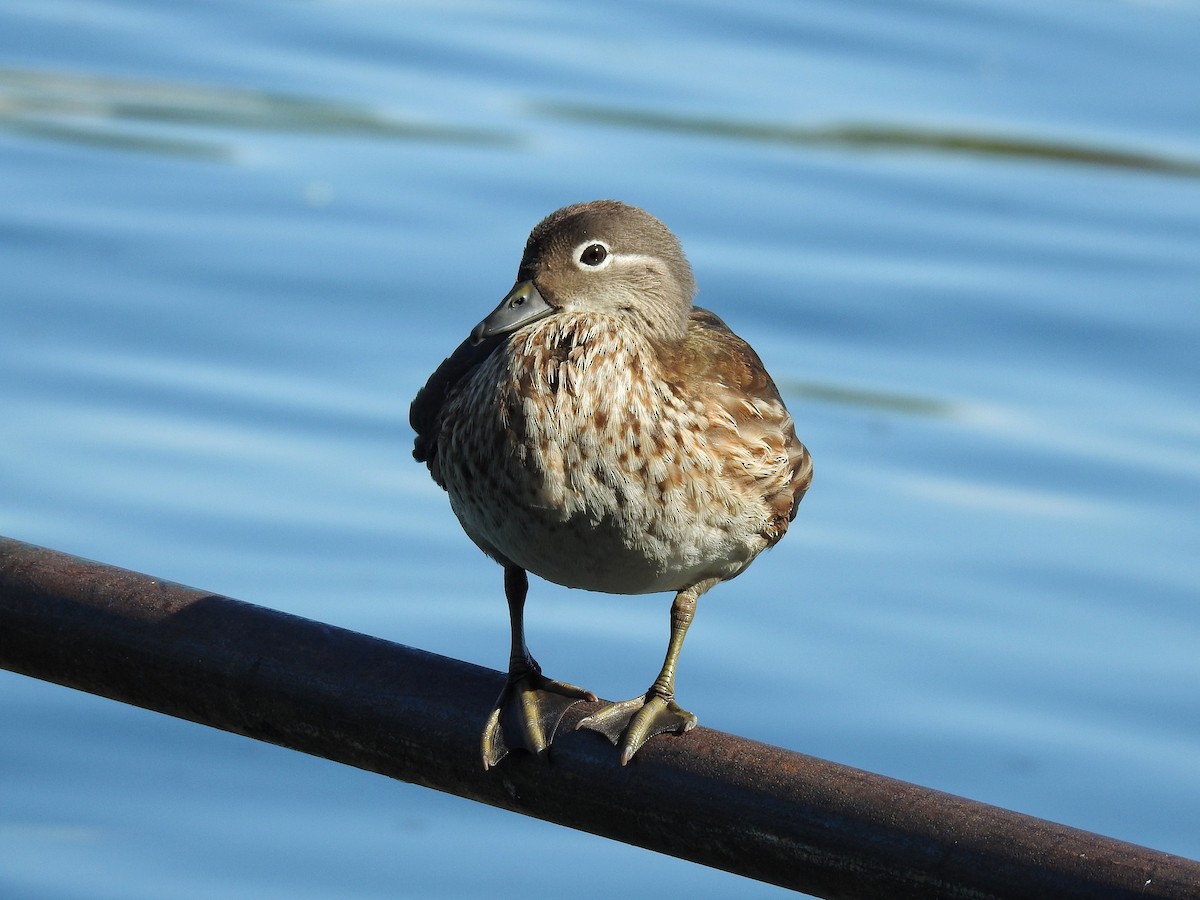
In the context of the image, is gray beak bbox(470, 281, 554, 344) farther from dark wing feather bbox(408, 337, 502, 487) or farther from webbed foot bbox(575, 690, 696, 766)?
webbed foot bbox(575, 690, 696, 766)

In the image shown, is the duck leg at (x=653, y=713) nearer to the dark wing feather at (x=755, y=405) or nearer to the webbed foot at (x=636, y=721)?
the webbed foot at (x=636, y=721)

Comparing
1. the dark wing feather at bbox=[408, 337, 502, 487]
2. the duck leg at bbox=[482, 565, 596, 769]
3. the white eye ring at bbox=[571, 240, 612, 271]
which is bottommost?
the duck leg at bbox=[482, 565, 596, 769]

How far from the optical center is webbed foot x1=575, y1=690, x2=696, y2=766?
11.2 feet

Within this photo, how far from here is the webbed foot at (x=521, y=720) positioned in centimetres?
344

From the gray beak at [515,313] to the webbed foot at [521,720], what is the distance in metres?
0.71

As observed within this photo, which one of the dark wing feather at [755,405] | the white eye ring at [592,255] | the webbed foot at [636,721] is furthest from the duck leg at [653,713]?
the white eye ring at [592,255]

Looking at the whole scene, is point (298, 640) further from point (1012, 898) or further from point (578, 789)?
point (1012, 898)

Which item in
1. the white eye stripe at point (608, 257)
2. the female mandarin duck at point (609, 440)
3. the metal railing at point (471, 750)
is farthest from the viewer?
the white eye stripe at point (608, 257)

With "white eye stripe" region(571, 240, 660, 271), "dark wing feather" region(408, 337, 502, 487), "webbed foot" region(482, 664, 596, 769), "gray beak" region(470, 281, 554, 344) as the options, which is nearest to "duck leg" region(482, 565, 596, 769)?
"webbed foot" region(482, 664, 596, 769)

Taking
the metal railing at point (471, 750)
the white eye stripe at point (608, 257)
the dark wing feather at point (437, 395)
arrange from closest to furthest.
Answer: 1. the metal railing at point (471, 750)
2. the white eye stripe at point (608, 257)
3. the dark wing feather at point (437, 395)

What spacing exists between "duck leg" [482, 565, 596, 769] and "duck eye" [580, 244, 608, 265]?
0.70 meters

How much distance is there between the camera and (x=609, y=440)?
4012 mm

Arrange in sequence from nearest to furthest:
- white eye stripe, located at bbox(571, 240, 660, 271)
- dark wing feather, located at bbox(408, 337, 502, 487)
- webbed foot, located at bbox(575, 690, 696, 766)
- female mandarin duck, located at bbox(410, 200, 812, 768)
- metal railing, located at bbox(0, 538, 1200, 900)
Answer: metal railing, located at bbox(0, 538, 1200, 900)
webbed foot, located at bbox(575, 690, 696, 766)
female mandarin duck, located at bbox(410, 200, 812, 768)
white eye stripe, located at bbox(571, 240, 660, 271)
dark wing feather, located at bbox(408, 337, 502, 487)

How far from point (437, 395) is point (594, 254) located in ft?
1.93
